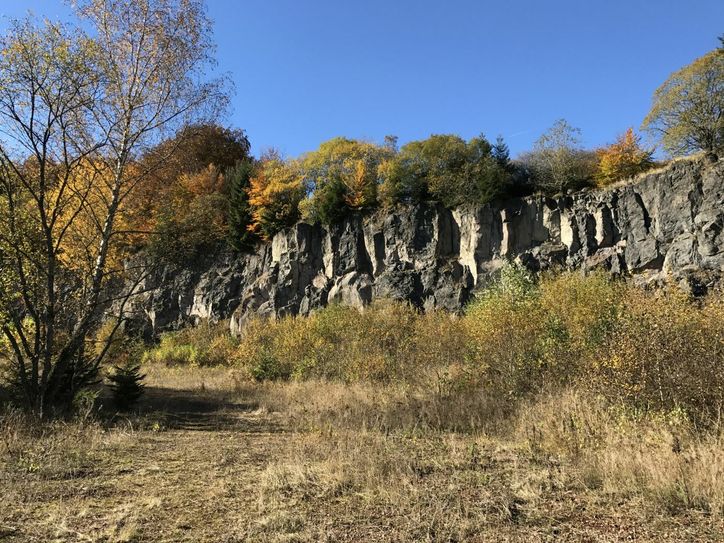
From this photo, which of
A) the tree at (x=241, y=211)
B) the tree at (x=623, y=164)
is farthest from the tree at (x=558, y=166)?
the tree at (x=241, y=211)

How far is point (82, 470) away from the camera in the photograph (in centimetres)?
652

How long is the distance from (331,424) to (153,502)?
5.33 meters

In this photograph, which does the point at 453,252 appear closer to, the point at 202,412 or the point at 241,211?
the point at 241,211

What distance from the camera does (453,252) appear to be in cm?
3153

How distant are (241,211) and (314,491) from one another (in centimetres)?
3427

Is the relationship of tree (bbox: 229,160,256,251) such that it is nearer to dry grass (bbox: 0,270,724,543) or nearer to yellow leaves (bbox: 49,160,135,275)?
yellow leaves (bbox: 49,160,135,275)

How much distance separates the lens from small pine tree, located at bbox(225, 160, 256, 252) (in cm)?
3753

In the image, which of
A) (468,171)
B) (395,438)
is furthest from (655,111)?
(395,438)

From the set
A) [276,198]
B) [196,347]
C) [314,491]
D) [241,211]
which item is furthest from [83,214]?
[241,211]

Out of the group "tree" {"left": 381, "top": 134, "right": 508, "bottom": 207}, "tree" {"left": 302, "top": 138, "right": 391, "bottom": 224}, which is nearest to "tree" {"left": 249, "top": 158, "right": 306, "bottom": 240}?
"tree" {"left": 302, "top": 138, "right": 391, "bottom": 224}

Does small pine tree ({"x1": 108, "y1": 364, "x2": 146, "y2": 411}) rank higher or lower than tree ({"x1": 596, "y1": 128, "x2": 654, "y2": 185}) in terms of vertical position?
lower

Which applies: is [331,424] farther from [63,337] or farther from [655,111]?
[655,111]

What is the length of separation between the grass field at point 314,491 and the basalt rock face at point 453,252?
18.5m

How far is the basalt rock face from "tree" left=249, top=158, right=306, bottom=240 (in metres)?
1.38
